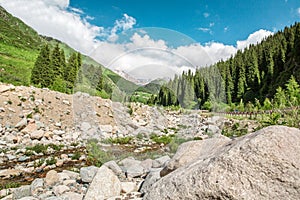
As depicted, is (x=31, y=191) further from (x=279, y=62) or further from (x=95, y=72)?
(x=279, y=62)

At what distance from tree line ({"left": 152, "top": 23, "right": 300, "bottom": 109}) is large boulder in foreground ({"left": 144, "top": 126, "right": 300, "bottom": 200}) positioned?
167cm

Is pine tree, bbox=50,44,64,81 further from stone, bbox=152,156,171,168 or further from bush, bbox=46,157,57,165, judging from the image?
stone, bbox=152,156,171,168

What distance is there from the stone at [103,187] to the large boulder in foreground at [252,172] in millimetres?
1502

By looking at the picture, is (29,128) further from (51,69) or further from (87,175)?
(51,69)

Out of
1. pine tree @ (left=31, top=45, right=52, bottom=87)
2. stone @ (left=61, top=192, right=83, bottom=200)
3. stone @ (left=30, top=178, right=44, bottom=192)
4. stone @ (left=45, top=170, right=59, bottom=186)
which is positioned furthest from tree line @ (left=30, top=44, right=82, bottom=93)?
stone @ (left=61, top=192, right=83, bottom=200)

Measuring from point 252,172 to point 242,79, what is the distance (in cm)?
4562

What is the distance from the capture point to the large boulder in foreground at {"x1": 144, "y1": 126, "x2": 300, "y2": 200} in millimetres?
1495

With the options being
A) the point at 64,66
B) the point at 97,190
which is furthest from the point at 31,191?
the point at 64,66

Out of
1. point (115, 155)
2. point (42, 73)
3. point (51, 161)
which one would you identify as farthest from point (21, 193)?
point (42, 73)

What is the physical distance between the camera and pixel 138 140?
12.7ft

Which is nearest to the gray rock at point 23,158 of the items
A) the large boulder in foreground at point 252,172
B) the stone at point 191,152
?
the stone at point 191,152

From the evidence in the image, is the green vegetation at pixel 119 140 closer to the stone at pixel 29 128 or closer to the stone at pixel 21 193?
the stone at pixel 21 193

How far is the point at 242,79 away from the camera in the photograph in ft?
144

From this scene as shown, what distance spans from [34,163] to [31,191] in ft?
7.86
